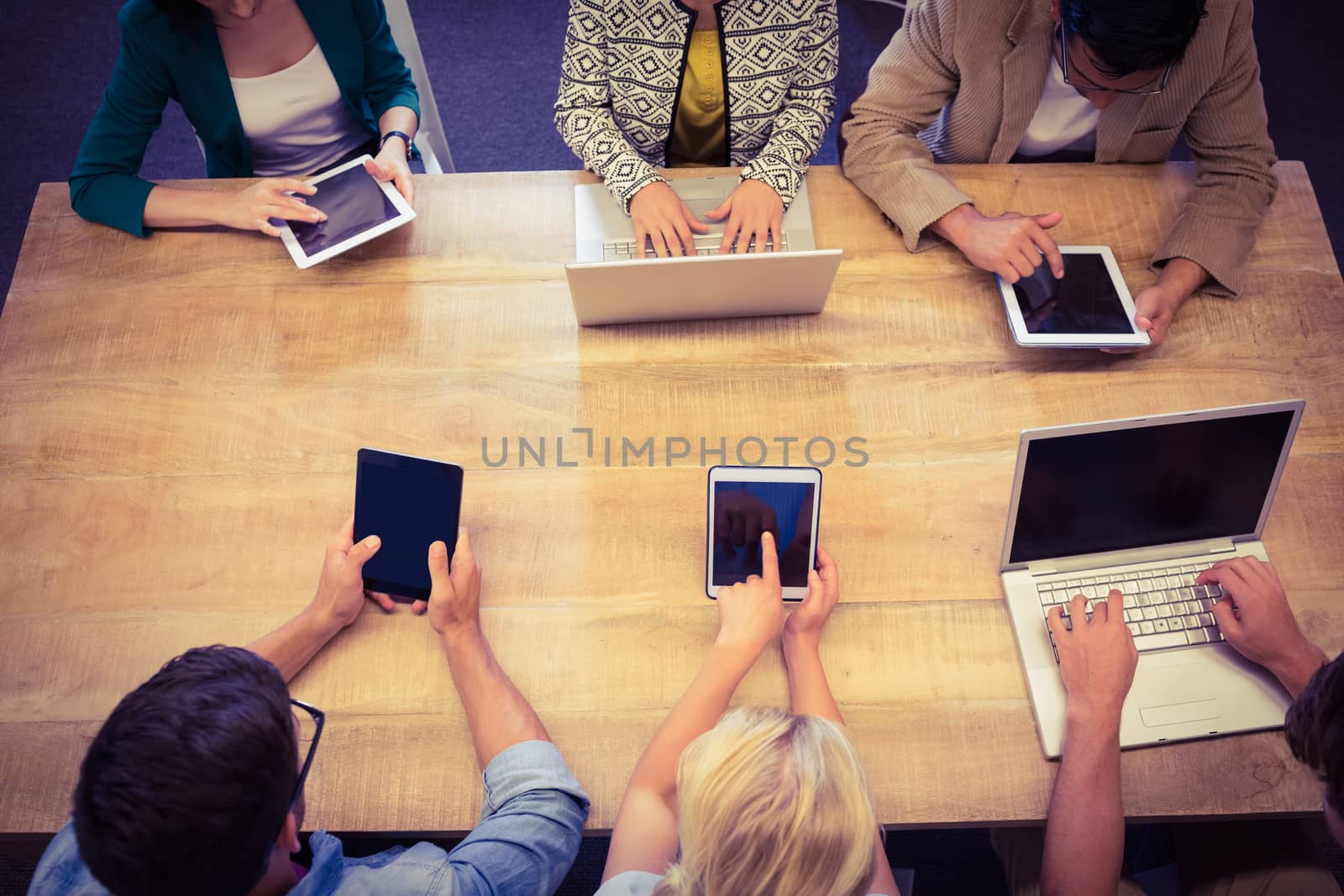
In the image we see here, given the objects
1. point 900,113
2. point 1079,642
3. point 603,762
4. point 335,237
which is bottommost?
point 603,762

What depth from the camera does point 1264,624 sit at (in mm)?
1144

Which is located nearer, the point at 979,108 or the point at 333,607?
the point at 333,607

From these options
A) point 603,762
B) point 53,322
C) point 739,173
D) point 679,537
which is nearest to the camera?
point 603,762

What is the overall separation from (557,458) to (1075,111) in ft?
3.85

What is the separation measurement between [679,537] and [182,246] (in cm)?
97

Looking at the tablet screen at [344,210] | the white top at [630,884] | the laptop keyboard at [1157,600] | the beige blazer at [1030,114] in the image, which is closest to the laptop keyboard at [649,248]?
the beige blazer at [1030,114]

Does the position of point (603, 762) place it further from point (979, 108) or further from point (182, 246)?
point (979, 108)

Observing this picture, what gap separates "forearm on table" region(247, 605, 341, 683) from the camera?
114cm

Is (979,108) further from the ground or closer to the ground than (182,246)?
further from the ground

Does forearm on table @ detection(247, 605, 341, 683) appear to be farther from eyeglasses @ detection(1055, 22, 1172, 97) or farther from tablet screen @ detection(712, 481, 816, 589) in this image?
eyeglasses @ detection(1055, 22, 1172, 97)

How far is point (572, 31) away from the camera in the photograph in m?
1.59

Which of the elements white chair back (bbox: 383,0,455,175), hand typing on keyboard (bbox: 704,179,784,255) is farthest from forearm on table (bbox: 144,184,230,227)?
hand typing on keyboard (bbox: 704,179,784,255)

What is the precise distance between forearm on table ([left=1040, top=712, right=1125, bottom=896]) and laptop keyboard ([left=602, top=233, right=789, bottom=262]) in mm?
867

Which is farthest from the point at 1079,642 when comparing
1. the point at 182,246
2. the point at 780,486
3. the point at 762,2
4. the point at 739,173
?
the point at 182,246
